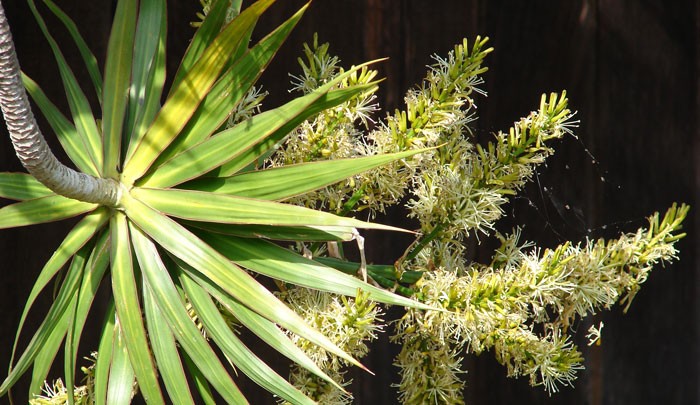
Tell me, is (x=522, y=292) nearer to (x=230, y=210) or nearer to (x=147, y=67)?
(x=230, y=210)

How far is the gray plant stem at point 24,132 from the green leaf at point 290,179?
132 mm

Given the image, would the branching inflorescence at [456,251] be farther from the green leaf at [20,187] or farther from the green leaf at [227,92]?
the green leaf at [20,187]

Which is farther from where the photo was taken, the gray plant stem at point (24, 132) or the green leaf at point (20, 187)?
the green leaf at point (20, 187)

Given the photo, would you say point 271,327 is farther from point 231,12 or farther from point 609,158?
point 609,158

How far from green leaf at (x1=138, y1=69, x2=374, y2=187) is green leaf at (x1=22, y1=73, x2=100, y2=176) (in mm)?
68

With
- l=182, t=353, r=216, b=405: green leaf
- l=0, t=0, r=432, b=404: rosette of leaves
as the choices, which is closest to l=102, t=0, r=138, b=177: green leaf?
l=0, t=0, r=432, b=404: rosette of leaves

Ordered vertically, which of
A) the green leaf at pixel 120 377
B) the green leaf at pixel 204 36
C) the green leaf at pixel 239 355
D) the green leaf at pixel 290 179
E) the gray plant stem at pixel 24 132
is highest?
the green leaf at pixel 204 36

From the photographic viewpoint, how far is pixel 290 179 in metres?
0.67

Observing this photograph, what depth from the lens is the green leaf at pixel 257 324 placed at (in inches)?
25.3

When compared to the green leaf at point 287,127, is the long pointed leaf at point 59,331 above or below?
below

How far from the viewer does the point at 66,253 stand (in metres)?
0.68

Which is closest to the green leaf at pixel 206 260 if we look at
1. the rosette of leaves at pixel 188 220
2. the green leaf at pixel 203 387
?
the rosette of leaves at pixel 188 220

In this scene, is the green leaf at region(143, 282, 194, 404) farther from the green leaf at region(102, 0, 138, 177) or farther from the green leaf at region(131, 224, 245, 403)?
the green leaf at region(102, 0, 138, 177)

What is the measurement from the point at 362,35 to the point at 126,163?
23.7 inches
